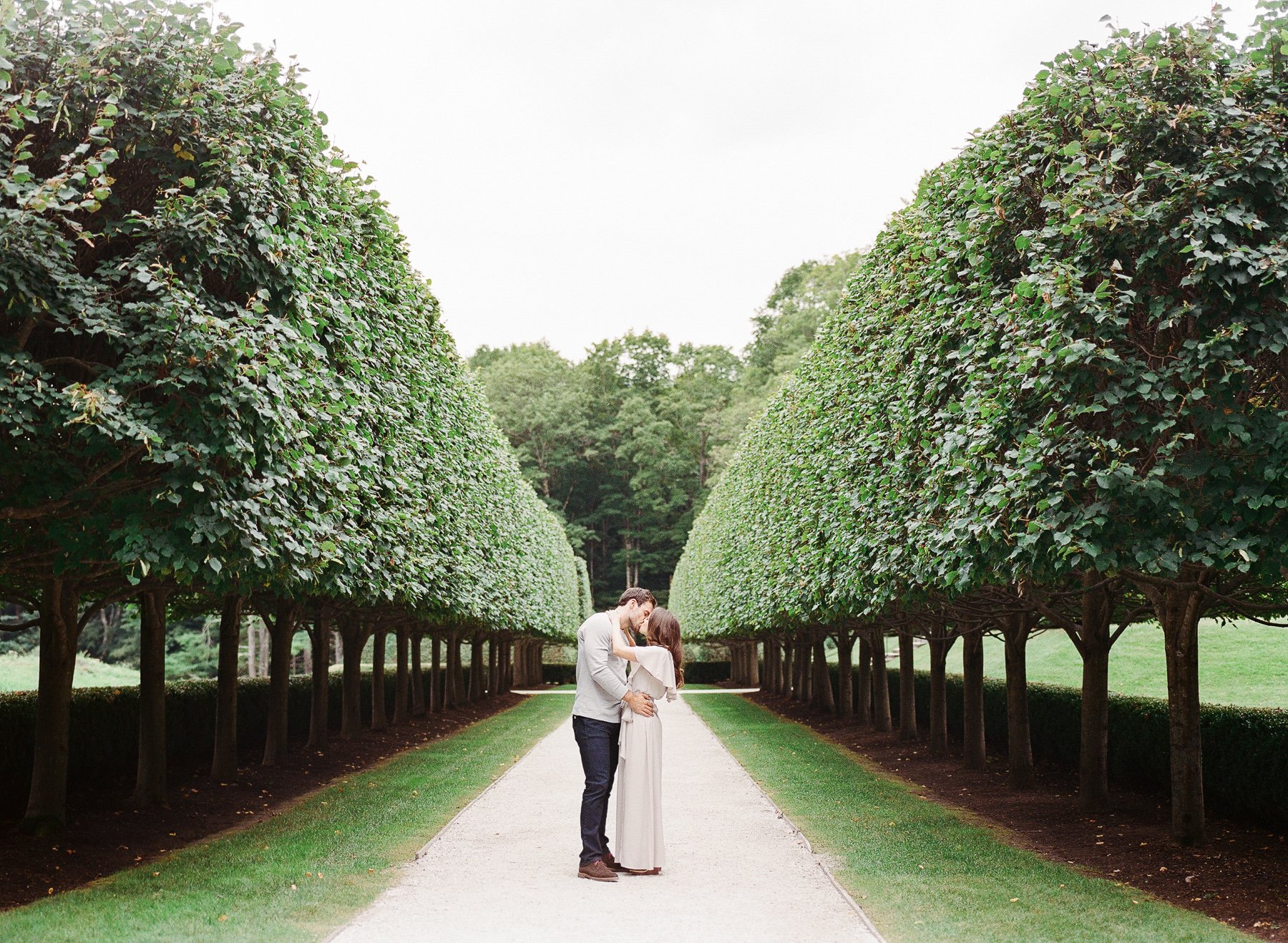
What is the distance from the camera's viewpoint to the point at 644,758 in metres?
7.88

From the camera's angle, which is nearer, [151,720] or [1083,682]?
[151,720]

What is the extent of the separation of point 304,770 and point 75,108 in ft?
35.6

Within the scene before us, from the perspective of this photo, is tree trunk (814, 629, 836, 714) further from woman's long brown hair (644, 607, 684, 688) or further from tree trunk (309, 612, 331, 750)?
woman's long brown hair (644, 607, 684, 688)

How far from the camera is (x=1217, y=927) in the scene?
6602 millimetres

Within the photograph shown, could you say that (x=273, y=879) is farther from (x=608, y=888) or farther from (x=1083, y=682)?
(x=1083, y=682)

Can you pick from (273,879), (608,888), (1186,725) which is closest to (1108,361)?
(1186,725)

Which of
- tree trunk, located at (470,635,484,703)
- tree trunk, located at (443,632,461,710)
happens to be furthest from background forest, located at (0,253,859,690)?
tree trunk, located at (443,632,461,710)

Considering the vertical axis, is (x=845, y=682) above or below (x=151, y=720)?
below

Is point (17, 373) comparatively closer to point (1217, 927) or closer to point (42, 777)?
point (42, 777)

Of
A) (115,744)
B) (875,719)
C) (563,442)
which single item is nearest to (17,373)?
(115,744)

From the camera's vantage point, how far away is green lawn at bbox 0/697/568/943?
6.50 meters

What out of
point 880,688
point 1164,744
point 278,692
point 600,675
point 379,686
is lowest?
point 379,686

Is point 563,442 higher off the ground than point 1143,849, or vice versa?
point 563,442

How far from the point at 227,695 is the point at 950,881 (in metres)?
9.32
